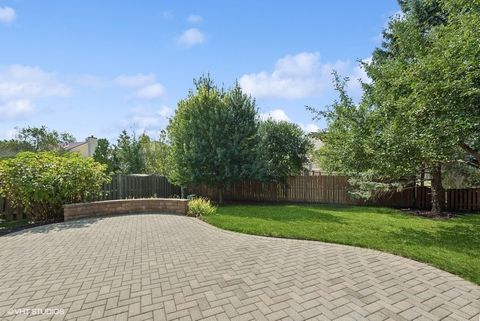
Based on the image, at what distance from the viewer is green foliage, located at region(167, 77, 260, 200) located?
43.9 ft

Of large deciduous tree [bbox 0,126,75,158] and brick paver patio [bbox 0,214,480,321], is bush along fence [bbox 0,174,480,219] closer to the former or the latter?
brick paver patio [bbox 0,214,480,321]

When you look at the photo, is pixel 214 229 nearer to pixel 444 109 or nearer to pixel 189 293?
pixel 189 293

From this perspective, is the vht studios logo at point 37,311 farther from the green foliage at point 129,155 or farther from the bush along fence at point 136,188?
the green foliage at point 129,155

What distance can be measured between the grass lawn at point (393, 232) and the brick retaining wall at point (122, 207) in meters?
1.91

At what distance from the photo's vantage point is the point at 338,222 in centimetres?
857

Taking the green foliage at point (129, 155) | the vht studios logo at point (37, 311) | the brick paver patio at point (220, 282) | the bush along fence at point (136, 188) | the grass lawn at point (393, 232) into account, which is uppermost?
the green foliage at point (129, 155)

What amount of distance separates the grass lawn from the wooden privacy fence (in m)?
6.41

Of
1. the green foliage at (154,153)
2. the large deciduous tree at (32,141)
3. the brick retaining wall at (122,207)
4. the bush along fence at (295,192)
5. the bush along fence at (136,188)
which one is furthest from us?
the large deciduous tree at (32,141)

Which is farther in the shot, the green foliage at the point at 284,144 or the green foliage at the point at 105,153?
the green foliage at the point at 105,153

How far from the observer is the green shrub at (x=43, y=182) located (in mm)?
8411

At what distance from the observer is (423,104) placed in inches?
240

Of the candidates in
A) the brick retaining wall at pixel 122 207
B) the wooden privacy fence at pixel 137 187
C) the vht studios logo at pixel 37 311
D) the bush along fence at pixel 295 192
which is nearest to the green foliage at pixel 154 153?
the wooden privacy fence at pixel 137 187

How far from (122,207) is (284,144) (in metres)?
10.3

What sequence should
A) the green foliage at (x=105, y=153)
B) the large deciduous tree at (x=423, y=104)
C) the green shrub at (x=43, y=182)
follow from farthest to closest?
the green foliage at (x=105, y=153)
the green shrub at (x=43, y=182)
the large deciduous tree at (x=423, y=104)
